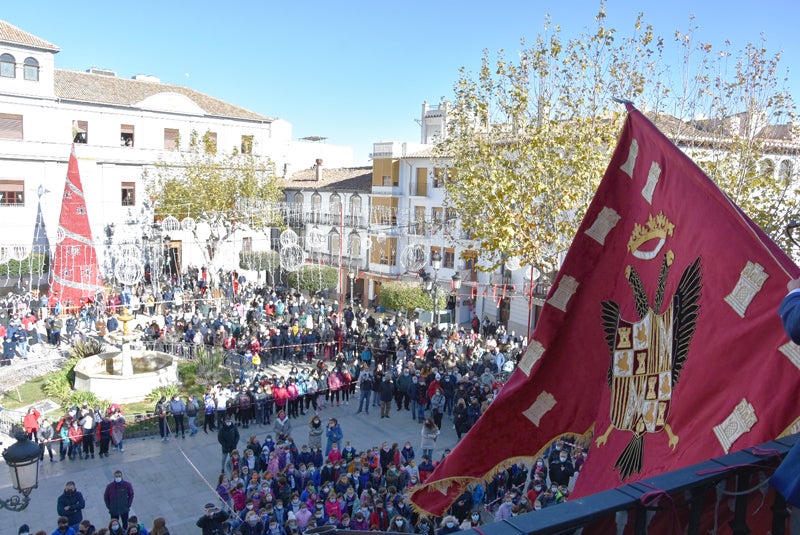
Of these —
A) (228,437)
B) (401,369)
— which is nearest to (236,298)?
(401,369)

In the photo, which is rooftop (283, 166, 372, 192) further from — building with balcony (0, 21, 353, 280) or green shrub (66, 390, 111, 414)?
green shrub (66, 390, 111, 414)

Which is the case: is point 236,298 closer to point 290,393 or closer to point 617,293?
point 290,393

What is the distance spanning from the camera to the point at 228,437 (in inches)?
606

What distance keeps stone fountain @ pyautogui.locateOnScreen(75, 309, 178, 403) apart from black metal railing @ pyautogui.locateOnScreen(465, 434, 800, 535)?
1965 cm

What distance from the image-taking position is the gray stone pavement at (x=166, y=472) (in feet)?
43.9

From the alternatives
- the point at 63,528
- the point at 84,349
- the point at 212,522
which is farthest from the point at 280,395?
the point at 63,528

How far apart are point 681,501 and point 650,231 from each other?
221 centimetres

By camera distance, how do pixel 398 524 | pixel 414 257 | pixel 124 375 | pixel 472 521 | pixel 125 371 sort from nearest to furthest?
pixel 472 521 < pixel 398 524 < pixel 124 375 < pixel 125 371 < pixel 414 257

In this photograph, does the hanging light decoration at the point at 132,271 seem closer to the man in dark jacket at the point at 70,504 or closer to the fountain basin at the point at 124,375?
the fountain basin at the point at 124,375

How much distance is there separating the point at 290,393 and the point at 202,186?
21.7m

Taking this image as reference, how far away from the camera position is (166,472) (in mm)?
15633

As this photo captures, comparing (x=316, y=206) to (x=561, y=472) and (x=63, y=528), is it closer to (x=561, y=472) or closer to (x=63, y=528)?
(x=561, y=472)

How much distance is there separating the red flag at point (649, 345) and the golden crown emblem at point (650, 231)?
1 cm

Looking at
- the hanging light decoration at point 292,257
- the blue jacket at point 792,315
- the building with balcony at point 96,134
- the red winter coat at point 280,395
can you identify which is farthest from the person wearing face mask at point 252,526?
the building with balcony at point 96,134
